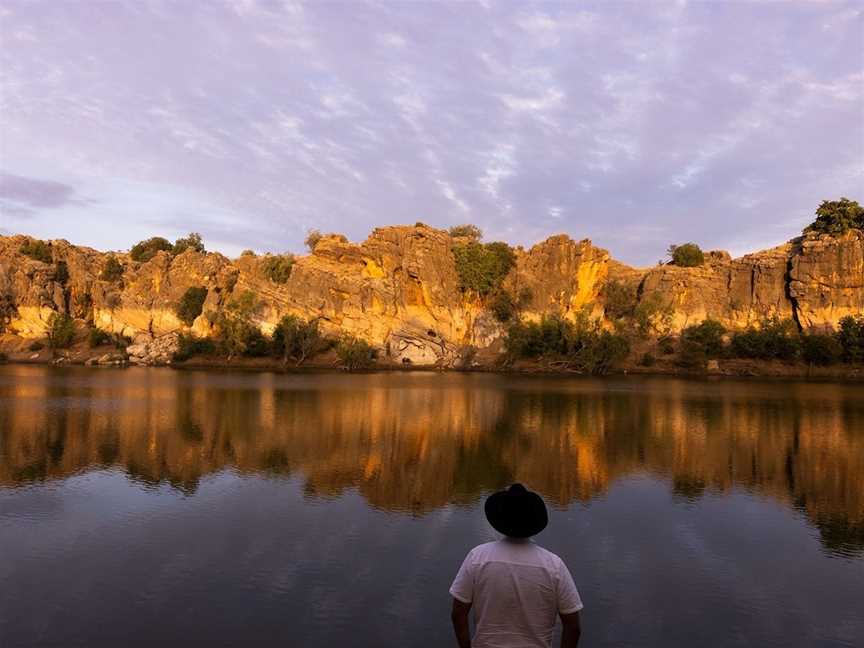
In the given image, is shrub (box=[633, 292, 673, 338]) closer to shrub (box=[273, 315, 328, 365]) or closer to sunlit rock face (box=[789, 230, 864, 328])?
sunlit rock face (box=[789, 230, 864, 328])

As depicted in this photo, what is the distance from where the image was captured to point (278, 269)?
91562 millimetres

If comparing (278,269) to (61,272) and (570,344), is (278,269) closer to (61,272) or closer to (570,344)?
(61,272)

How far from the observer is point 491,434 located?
2506 centimetres

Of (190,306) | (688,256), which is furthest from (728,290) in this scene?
(190,306)

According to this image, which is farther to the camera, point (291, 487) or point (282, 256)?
point (282, 256)

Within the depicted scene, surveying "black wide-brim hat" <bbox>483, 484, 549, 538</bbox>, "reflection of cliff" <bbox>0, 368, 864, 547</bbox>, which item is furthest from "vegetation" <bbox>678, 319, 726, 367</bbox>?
"black wide-brim hat" <bbox>483, 484, 549, 538</bbox>

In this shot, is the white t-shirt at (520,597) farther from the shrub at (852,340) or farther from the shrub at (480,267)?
the shrub at (480,267)

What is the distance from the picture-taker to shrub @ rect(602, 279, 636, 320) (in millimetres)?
88000

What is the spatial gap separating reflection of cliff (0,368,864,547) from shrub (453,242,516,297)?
4794 centimetres

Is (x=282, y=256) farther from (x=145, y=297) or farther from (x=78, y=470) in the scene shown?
(x=78, y=470)

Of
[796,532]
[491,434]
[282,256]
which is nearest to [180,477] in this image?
[491,434]

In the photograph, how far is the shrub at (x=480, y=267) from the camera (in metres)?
87.7

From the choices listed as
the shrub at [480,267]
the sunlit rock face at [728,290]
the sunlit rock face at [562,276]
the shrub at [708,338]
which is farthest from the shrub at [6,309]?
the shrub at [708,338]

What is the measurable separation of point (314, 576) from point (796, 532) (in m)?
9.81
